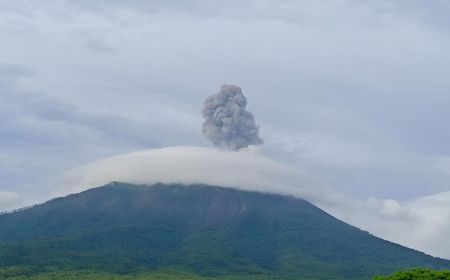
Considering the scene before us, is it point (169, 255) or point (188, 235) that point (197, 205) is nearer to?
point (188, 235)

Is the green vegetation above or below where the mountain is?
below

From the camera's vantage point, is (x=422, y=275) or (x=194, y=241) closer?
(x=422, y=275)

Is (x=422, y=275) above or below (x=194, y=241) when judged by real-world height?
below

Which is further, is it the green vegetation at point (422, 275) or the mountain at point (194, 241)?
the mountain at point (194, 241)

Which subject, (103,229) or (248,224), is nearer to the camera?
(103,229)

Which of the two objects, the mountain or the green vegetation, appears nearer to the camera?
the green vegetation

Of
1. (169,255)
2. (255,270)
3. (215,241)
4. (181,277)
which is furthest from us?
(215,241)

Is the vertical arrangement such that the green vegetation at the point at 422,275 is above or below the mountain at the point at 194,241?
below

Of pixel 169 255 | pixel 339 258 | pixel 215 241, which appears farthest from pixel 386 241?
pixel 169 255
